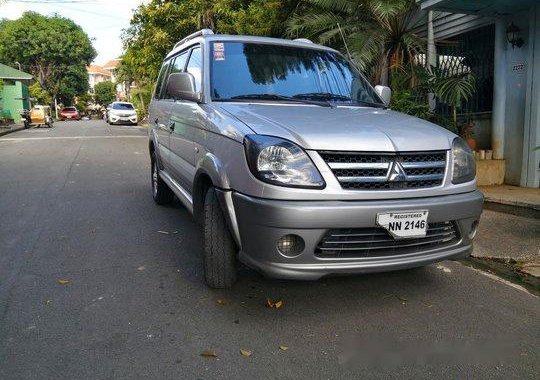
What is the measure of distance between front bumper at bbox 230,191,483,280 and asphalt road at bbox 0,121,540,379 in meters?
0.46

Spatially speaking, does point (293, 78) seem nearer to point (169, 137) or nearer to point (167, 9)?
→ point (169, 137)

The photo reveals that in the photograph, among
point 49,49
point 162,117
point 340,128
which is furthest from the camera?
point 49,49

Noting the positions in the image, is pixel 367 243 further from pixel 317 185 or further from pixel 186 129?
pixel 186 129

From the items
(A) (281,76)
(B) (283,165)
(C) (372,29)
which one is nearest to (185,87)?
(A) (281,76)

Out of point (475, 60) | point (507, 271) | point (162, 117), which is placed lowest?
point (507, 271)

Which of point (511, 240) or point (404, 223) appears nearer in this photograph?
point (404, 223)

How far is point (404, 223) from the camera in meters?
3.07

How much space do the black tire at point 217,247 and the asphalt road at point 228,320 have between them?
20 centimetres

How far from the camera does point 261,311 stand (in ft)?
11.3

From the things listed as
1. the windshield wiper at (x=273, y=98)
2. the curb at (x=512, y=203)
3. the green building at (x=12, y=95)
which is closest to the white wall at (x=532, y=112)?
the curb at (x=512, y=203)

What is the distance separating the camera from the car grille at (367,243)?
3.00 meters

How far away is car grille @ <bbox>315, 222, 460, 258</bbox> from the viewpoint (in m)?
3.00

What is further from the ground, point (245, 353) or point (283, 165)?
point (283, 165)

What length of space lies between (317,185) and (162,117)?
335 centimetres
